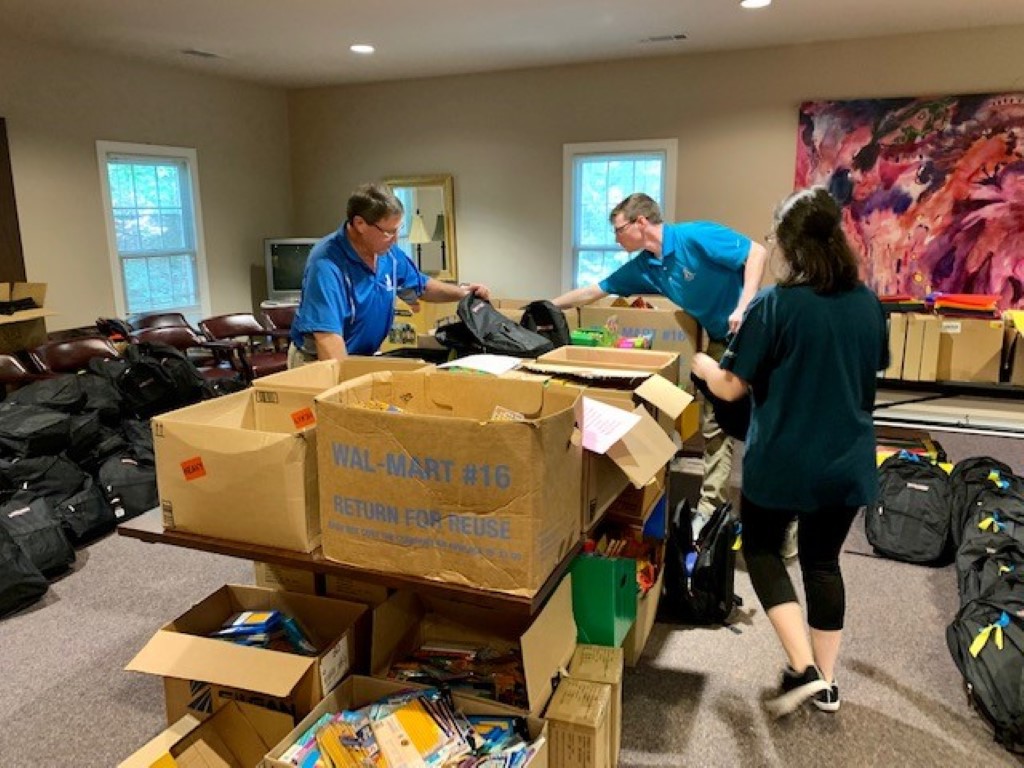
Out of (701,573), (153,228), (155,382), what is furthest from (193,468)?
(153,228)

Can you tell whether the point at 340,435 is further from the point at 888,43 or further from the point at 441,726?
the point at 888,43

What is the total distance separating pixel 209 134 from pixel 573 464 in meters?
5.67

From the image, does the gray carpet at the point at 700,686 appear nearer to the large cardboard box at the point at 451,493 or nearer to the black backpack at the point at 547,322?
the large cardboard box at the point at 451,493

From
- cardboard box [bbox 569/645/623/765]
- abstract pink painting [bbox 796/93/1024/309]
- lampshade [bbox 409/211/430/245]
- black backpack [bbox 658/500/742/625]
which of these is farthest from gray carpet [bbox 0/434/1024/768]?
lampshade [bbox 409/211/430/245]

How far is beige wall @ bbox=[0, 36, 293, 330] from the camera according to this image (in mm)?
4801

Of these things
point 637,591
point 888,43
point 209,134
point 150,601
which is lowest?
point 150,601

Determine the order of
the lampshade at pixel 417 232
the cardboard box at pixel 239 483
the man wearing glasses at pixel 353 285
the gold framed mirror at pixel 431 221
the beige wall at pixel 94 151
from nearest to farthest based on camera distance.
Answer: the cardboard box at pixel 239 483
the man wearing glasses at pixel 353 285
the beige wall at pixel 94 151
the lampshade at pixel 417 232
the gold framed mirror at pixel 431 221

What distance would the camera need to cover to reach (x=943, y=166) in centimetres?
484

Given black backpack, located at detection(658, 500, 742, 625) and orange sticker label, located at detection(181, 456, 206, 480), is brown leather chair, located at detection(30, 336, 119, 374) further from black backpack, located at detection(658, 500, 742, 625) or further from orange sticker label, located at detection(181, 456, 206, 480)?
black backpack, located at detection(658, 500, 742, 625)

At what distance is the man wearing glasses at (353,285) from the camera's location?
2.46m

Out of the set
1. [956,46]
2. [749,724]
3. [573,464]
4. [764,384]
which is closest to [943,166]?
[956,46]

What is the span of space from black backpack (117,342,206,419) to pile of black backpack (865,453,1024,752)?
355 cm

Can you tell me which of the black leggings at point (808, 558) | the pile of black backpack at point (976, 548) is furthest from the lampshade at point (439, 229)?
the black leggings at point (808, 558)

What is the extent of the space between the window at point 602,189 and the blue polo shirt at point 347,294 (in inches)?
127
